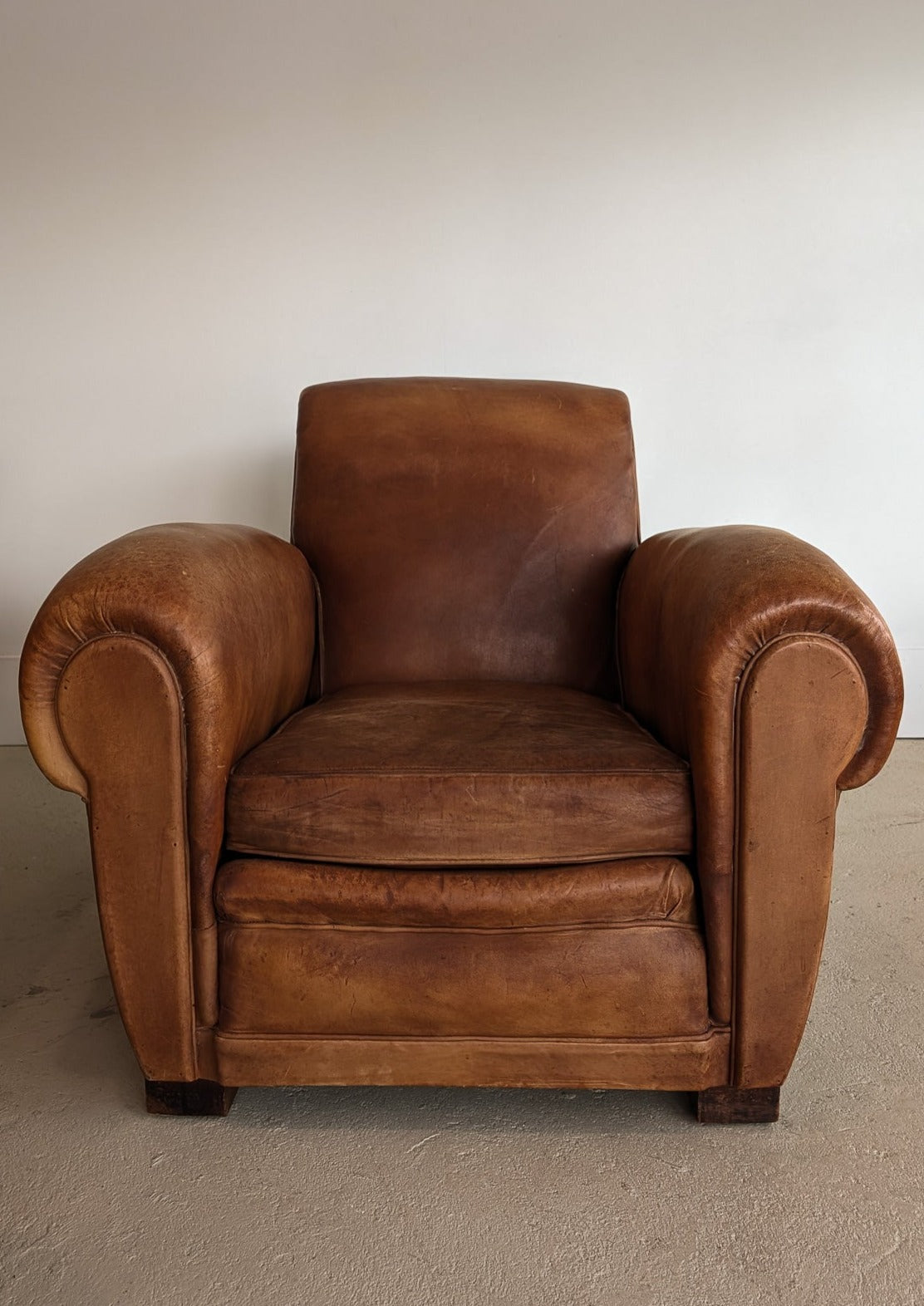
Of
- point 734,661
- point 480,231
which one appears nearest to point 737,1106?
point 734,661

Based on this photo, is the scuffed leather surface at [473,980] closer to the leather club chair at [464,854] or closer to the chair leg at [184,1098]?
the leather club chair at [464,854]

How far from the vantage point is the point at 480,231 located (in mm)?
2900

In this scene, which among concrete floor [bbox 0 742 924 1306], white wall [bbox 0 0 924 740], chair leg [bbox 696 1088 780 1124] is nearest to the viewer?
concrete floor [bbox 0 742 924 1306]

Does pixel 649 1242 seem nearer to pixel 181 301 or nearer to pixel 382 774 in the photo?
pixel 382 774

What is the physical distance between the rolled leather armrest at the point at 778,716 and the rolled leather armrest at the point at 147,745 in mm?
579

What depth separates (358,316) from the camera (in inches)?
116

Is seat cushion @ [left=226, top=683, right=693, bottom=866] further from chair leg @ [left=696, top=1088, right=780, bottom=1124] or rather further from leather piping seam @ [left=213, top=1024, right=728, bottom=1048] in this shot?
chair leg @ [left=696, top=1088, right=780, bottom=1124]

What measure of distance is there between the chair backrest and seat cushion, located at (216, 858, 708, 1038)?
68cm

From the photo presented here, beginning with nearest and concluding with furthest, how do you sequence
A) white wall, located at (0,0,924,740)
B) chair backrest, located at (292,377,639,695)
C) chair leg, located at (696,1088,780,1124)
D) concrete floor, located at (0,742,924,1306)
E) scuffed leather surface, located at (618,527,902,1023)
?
concrete floor, located at (0,742,924,1306) < scuffed leather surface, located at (618,527,902,1023) < chair leg, located at (696,1088,780,1124) < chair backrest, located at (292,377,639,695) < white wall, located at (0,0,924,740)

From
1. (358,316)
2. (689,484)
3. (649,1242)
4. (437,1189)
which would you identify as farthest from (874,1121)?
(358,316)

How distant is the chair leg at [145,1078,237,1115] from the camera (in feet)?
4.34

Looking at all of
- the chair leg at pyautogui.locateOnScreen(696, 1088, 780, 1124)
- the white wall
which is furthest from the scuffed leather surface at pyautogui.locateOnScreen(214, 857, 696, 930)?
the white wall

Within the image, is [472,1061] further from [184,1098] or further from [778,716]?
[778,716]

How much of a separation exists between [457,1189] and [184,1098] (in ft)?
1.21
